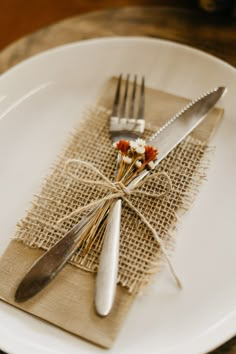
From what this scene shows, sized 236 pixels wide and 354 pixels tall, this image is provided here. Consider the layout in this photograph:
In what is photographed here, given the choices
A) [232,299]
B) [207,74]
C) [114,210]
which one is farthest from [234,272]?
[207,74]

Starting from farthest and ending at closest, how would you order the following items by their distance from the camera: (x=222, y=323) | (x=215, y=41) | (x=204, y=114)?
(x=215, y=41) → (x=204, y=114) → (x=222, y=323)

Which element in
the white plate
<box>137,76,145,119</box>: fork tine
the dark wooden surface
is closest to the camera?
the white plate

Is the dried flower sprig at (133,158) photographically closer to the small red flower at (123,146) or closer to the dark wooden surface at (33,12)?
the small red flower at (123,146)

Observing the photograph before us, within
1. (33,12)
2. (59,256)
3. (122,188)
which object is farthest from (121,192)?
(33,12)

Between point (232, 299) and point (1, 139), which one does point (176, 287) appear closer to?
point (232, 299)

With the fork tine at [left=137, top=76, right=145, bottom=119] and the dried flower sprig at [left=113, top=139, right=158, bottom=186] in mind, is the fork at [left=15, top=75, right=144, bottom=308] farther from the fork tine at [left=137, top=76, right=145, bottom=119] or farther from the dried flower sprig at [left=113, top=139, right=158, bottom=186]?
the fork tine at [left=137, top=76, right=145, bottom=119]

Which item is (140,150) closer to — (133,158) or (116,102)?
(133,158)

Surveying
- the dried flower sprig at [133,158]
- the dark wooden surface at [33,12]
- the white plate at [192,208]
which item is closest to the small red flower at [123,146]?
the dried flower sprig at [133,158]

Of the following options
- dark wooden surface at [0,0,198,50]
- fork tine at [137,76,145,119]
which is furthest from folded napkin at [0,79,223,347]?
dark wooden surface at [0,0,198,50]
